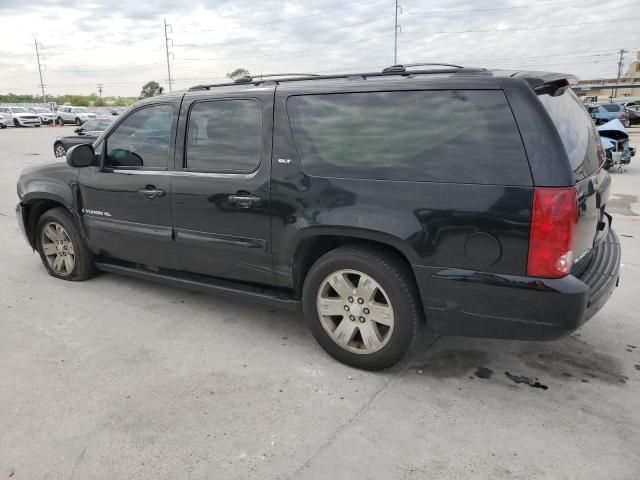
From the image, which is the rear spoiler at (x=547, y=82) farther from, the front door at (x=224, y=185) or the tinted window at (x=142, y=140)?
the tinted window at (x=142, y=140)

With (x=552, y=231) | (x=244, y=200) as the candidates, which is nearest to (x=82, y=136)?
(x=244, y=200)

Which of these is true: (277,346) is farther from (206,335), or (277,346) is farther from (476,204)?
(476,204)

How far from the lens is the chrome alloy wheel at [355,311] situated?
3152mm

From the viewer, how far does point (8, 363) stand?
3502 millimetres

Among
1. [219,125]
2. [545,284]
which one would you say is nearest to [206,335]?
[219,125]

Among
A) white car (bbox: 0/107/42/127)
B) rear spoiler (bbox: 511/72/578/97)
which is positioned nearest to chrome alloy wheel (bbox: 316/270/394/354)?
rear spoiler (bbox: 511/72/578/97)

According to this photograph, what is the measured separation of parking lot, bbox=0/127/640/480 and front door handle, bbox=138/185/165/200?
0.98 metres

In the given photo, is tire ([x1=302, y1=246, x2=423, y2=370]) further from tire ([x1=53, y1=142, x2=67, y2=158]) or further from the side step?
tire ([x1=53, y1=142, x2=67, y2=158])

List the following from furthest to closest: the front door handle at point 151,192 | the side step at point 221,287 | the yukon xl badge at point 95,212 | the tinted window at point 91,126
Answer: the tinted window at point 91,126 → the yukon xl badge at point 95,212 → the front door handle at point 151,192 → the side step at point 221,287

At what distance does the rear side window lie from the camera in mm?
2689

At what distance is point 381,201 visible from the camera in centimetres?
298

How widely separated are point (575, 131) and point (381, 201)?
1.19 metres

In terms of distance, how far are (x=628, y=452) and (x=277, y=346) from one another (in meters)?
2.17

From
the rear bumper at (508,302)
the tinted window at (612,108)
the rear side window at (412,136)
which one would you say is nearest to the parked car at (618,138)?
the rear bumper at (508,302)
